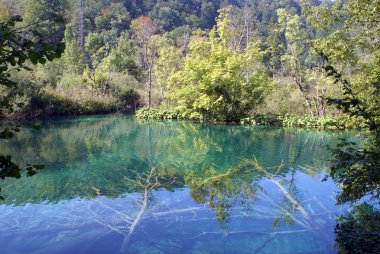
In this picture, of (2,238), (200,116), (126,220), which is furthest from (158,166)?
(200,116)

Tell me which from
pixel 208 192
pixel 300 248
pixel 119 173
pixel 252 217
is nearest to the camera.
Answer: pixel 300 248

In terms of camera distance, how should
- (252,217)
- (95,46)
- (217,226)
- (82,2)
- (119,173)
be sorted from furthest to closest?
(82,2), (95,46), (119,173), (252,217), (217,226)

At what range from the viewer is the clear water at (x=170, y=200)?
6031 mm

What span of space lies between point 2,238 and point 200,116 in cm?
1903

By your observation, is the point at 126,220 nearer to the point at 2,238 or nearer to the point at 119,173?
the point at 2,238

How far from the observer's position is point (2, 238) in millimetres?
6133

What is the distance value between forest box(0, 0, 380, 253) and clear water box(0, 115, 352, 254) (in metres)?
0.99

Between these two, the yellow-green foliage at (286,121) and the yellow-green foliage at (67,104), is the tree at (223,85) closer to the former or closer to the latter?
the yellow-green foliage at (286,121)

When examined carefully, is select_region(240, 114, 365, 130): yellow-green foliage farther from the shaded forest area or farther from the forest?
the shaded forest area

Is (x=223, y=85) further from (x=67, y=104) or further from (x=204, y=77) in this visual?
(x=67, y=104)

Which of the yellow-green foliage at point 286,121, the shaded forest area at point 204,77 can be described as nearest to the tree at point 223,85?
the shaded forest area at point 204,77

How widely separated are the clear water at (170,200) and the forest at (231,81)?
3.25ft

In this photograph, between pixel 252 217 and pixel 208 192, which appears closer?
pixel 252 217

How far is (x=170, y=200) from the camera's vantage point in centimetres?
811
